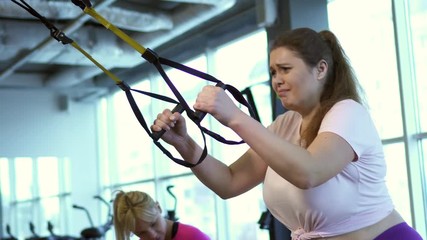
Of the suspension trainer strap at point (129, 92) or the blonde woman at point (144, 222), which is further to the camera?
the blonde woman at point (144, 222)

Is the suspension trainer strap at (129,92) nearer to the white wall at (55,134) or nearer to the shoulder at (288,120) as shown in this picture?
the shoulder at (288,120)

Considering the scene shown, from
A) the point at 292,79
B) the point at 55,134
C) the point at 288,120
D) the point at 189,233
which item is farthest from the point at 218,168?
the point at 55,134

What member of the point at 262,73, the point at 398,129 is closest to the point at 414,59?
the point at 398,129

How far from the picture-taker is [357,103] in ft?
5.35

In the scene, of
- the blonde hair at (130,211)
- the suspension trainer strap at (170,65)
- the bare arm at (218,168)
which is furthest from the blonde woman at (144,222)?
the suspension trainer strap at (170,65)

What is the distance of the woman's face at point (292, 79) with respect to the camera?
1.59m

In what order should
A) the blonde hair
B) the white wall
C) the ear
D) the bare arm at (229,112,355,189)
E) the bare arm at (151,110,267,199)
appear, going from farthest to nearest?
1. the white wall
2. the blonde hair
3. the bare arm at (151,110,267,199)
4. the ear
5. the bare arm at (229,112,355,189)

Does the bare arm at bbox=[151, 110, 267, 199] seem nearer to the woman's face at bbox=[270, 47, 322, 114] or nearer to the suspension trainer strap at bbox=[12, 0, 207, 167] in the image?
the suspension trainer strap at bbox=[12, 0, 207, 167]

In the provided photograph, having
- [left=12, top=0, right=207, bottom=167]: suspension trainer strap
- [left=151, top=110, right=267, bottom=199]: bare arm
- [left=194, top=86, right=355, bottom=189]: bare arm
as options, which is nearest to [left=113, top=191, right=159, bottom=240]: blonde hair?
[left=151, top=110, right=267, bottom=199]: bare arm

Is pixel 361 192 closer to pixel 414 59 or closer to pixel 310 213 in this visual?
pixel 310 213

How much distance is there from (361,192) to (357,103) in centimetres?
19

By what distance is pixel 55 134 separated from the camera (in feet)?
39.5

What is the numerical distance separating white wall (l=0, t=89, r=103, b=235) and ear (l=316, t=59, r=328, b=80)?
10416mm

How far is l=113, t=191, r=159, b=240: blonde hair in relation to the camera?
3.57 meters
